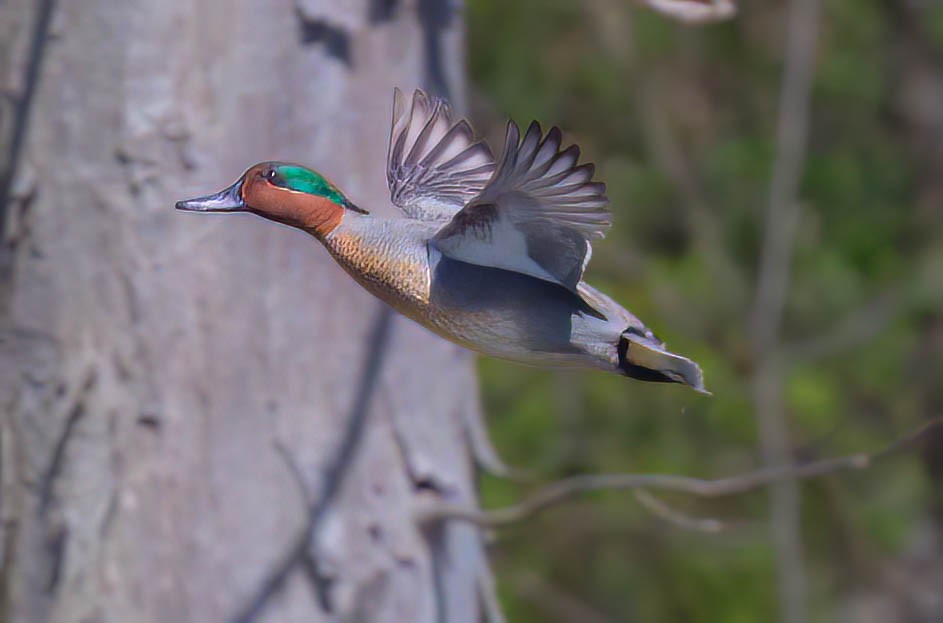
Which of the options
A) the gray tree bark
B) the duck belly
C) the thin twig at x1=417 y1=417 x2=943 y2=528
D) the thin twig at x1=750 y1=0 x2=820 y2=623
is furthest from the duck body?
the thin twig at x1=750 y1=0 x2=820 y2=623

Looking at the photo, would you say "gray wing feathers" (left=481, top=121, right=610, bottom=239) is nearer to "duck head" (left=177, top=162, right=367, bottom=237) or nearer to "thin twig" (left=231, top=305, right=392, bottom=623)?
"duck head" (left=177, top=162, right=367, bottom=237)

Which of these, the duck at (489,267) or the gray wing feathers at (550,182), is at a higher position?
the gray wing feathers at (550,182)

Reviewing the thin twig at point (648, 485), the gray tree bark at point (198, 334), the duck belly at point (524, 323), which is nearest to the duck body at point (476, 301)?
the duck belly at point (524, 323)

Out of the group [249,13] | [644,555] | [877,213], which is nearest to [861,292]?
[877,213]

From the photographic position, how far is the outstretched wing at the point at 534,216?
Result: 22.3 inches

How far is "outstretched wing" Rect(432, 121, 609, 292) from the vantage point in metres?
0.57

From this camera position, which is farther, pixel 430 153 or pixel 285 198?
pixel 430 153

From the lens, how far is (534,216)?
616 millimetres

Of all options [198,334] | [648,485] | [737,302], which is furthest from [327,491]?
[737,302]

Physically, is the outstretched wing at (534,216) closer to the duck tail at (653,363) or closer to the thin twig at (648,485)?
the duck tail at (653,363)

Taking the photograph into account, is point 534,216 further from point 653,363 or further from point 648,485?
point 648,485

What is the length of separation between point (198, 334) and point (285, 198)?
25.3 inches

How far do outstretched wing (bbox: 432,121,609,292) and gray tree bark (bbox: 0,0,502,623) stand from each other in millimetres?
659

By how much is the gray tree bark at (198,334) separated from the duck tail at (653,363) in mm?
672
